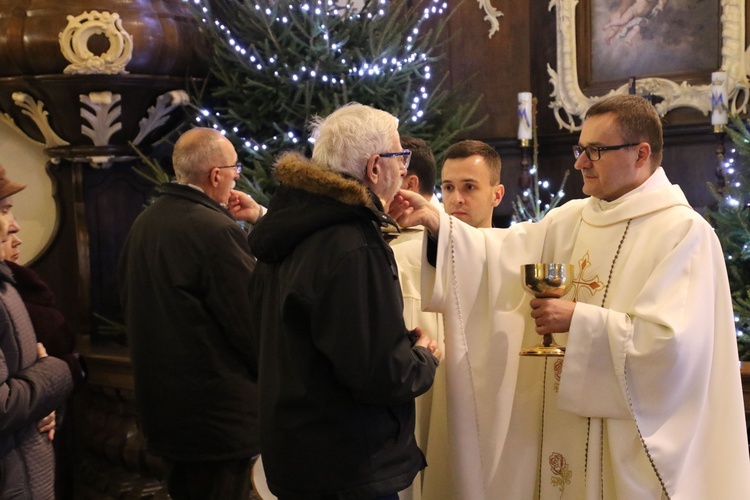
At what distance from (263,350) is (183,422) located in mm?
1187

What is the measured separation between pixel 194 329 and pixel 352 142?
137 cm

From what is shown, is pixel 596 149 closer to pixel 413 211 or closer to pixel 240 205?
pixel 413 211

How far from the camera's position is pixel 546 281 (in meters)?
2.86

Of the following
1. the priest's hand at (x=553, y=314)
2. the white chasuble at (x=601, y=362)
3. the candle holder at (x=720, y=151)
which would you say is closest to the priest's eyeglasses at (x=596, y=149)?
the white chasuble at (x=601, y=362)

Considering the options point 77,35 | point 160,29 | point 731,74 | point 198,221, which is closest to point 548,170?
point 731,74

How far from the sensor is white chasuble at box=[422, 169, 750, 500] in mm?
2840

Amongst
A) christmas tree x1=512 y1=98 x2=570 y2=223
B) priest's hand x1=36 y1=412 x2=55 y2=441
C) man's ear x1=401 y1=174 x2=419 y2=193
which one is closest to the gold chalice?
man's ear x1=401 y1=174 x2=419 y2=193

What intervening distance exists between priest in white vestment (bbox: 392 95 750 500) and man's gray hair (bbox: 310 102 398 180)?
1.51 feet

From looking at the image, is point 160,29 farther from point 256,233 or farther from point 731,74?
point 731,74

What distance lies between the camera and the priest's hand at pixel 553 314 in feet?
9.46

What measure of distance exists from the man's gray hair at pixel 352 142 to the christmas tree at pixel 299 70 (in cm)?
270

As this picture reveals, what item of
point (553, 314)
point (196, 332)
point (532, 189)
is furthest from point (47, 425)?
point (532, 189)

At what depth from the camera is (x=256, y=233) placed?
2625 mm

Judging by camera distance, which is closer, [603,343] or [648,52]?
[603,343]
